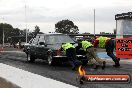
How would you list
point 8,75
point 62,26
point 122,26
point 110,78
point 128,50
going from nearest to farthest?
point 110,78 < point 8,75 < point 128,50 < point 122,26 < point 62,26

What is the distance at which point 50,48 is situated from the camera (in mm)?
20812

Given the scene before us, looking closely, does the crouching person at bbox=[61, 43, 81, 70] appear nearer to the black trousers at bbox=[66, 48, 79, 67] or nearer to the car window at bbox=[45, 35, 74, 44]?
the black trousers at bbox=[66, 48, 79, 67]

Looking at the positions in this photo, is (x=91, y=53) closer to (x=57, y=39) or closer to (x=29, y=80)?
(x=57, y=39)

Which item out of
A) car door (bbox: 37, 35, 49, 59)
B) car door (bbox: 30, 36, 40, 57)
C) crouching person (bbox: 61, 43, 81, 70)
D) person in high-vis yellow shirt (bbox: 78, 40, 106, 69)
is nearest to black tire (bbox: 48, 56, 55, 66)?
car door (bbox: 37, 35, 49, 59)

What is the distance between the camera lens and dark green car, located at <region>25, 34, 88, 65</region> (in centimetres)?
2014

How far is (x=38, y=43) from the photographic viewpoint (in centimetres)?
2275

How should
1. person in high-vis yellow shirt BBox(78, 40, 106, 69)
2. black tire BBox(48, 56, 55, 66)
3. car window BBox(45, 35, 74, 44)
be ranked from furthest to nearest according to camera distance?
1. car window BBox(45, 35, 74, 44)
2. black tire BBox(48, 56, 55, 66)
3. person in high-vis yellow shirt BBox(78, 40, 106, 69)

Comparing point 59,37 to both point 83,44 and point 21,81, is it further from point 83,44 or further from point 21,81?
point 21,81

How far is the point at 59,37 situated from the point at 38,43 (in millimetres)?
1645

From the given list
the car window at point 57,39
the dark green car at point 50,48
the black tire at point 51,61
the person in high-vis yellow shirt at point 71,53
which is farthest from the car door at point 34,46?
the person in high-vis yellow shirt at point 71,53

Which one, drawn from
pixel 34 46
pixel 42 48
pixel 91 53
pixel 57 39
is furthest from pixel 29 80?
pixel 34 46

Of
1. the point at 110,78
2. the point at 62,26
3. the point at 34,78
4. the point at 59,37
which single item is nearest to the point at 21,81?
the point at 34,78

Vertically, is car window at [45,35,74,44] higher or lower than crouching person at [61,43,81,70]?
higher

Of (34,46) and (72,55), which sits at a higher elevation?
(34,46)
